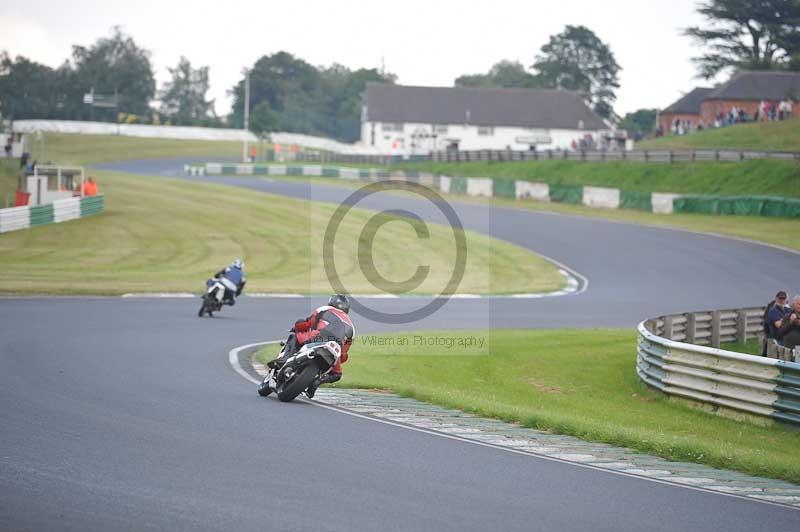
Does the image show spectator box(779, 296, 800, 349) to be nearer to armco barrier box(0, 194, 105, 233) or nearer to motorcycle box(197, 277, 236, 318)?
motorcycle box(197, 277, 236, 318)

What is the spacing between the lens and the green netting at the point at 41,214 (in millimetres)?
41219

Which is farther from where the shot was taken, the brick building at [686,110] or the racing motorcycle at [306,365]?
the brick building at [686,110]

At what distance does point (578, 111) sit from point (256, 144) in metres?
37.3

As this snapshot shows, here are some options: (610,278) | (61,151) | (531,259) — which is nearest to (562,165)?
(531,259)

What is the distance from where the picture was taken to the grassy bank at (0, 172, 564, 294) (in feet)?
107

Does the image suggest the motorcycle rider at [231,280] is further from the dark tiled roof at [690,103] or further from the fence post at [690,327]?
the dark tiled roof at [690,103]

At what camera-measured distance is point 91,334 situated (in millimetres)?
18969

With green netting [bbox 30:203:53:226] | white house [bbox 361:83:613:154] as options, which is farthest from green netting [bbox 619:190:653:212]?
white house [bbox 361:83:613:154]

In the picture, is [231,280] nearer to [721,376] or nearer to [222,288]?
[222,288]

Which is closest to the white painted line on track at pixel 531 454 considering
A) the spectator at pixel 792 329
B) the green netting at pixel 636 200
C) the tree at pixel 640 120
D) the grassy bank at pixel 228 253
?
the spectator at pixel 792 329

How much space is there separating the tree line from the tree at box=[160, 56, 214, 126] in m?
0.17

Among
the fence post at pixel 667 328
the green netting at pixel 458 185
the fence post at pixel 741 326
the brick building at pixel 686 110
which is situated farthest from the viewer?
the brick building at pixel 686 110

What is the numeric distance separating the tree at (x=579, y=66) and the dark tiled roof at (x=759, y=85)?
47774mm

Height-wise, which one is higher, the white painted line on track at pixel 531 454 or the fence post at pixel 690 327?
the white painted line on track at pixel 531 454
